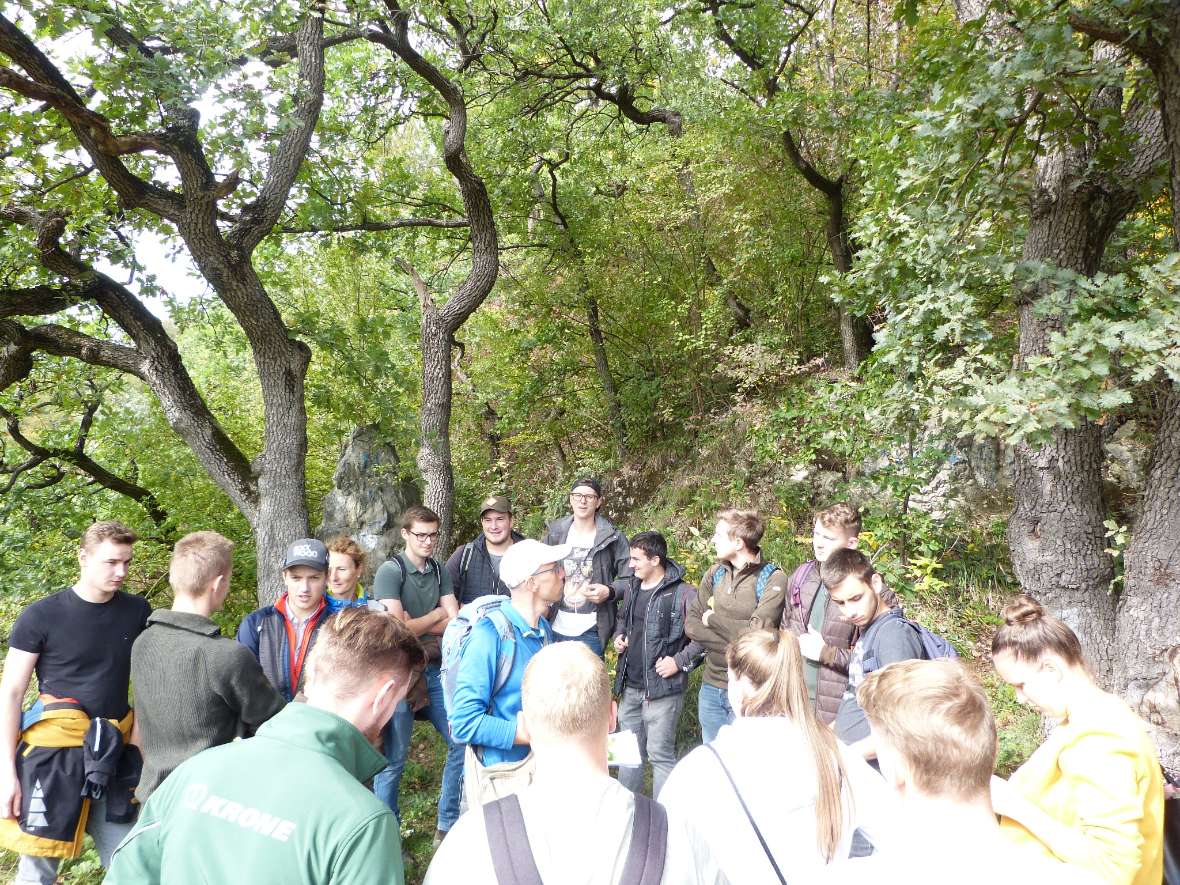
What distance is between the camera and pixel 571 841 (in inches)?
57.8

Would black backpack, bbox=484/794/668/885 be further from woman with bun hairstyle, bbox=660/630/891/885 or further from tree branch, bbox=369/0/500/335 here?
tree branch, bbox=369/0/500/335

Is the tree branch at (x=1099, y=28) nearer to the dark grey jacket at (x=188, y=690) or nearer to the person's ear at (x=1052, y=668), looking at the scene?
the person's ear at (x=1052, y=668)

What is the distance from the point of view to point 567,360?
402 inches

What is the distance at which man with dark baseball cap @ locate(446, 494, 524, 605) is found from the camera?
4582 mm

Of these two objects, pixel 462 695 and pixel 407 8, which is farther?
pixel 407 8

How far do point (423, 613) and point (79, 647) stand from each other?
5.91 ft

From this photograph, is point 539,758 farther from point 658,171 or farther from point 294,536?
point 658,171

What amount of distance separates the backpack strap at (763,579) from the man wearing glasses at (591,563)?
1033mm

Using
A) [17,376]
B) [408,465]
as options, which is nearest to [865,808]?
[408,465]

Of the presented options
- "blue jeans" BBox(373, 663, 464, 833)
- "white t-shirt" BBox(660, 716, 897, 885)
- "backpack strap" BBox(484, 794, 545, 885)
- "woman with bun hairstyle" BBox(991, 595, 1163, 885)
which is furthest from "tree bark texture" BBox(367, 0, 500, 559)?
"woman with bun hairstyle" BBox(991, 595, 1163, 885)

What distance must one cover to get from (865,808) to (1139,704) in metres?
3.12

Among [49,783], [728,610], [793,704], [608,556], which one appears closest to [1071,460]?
[728,610]

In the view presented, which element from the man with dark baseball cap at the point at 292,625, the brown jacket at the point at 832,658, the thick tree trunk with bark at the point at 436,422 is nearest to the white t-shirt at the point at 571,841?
the brown jacket at the point at 832,658

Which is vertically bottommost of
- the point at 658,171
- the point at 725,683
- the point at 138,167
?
the point at 725,683
